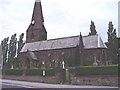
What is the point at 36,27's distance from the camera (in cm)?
5172

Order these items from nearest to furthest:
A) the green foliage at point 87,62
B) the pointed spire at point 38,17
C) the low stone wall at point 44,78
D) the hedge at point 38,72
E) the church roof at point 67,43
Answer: the low stone wall at point 44,78 < the hedge at point 38,72 < the green foliage at point 87,62 < the church roof at point 67,43 < the pointed spire at point 38,17

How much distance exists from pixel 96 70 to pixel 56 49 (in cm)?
2352

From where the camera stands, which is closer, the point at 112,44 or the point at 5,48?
the point at 112,44

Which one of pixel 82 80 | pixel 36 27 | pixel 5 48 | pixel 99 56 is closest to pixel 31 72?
pixel 82 80

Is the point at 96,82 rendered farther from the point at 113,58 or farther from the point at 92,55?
the point at 113,58

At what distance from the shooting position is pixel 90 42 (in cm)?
4084

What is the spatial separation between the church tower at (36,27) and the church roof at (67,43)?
2.66 meters

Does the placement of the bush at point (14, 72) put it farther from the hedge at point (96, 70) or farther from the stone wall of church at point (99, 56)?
the stone wall of church at point (99, 56)

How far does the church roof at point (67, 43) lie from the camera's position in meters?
39.6

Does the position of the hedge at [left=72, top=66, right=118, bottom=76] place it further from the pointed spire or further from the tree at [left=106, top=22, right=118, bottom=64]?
the pointed spire

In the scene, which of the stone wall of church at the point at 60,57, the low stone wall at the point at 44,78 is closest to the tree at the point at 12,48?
the stone wall of church at the point at 60,57

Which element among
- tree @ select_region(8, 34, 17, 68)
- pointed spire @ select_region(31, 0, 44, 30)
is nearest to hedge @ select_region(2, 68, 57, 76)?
pointed spire @ select_region(31, 0, 44, 30)

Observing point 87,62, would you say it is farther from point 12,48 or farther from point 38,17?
point 12,48

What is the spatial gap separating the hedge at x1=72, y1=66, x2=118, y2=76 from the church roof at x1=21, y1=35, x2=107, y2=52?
17982 mm
